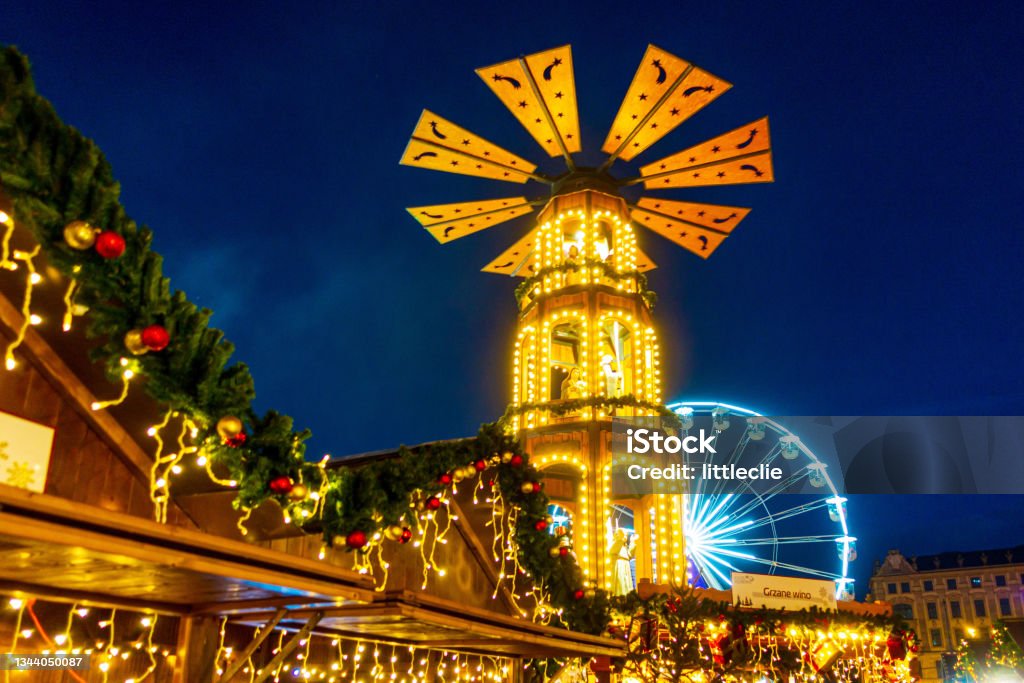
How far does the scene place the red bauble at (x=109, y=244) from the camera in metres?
3.82

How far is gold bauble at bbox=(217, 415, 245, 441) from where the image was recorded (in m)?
4.54

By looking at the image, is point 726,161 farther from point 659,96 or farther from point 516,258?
point 516,258

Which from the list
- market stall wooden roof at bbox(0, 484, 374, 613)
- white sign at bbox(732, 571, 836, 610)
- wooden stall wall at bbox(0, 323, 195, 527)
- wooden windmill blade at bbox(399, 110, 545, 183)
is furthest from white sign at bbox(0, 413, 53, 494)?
wooden windmill blade at bbox(399, 110, 545, 183)

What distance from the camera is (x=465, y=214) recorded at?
64.6 feet

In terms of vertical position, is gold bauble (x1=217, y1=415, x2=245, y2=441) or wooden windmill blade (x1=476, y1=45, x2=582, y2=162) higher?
wooden windmill blade (x1=476, y1=45, x2=582, y2=162)

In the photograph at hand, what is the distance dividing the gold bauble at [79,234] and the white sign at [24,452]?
1.46 metres

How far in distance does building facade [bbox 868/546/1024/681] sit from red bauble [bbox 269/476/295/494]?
71120 mm

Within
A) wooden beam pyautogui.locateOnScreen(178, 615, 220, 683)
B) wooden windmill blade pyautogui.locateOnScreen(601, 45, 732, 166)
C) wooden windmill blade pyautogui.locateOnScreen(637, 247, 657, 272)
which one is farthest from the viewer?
wooden windmill blade pyautogui.locateOnScreen(637, 247, 657, 272)

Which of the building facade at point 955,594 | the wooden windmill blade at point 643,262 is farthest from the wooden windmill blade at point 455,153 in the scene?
the building facade at point 955,594

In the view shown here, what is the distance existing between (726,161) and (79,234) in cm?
1540

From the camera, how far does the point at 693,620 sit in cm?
1184

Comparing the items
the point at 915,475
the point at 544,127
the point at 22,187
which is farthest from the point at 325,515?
Result: the point at 915,475

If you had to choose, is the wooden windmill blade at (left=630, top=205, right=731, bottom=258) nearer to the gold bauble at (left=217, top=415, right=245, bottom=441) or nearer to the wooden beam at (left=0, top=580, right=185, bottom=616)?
the gold bauble at (left=217, top=415, right=245, bottom=441)

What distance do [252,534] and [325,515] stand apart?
68cm
